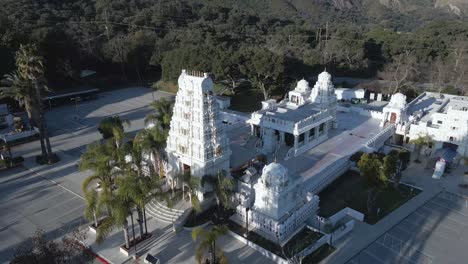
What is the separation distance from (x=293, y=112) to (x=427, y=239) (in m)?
20.9

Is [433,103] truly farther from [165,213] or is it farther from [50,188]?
[50,188]

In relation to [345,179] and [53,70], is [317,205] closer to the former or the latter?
[345,179]

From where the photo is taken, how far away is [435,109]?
52.5m

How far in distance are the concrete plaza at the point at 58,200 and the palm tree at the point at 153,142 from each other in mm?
6708

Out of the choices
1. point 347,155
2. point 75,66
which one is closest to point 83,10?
point 75,66

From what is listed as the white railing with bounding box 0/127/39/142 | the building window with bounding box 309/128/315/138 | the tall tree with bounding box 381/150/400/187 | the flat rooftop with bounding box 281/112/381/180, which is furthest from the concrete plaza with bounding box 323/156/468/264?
the white railing with bounding box 0/127/39/142

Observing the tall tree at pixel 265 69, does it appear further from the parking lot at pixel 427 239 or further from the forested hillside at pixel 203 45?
the parking lot at pixel 427 239

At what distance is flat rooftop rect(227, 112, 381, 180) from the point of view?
3812 cm

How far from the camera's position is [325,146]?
4316 centimetres

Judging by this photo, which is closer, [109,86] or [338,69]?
[109,86]

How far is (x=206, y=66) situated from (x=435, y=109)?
37377mm

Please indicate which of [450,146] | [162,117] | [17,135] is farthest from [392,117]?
[17,135]

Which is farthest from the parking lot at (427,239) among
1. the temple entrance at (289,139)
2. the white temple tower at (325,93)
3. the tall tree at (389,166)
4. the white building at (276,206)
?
the white temple tower at (325,93)

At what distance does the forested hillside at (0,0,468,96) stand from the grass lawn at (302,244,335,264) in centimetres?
3916
